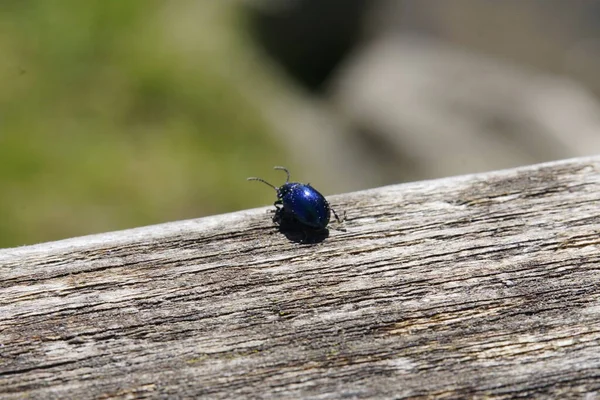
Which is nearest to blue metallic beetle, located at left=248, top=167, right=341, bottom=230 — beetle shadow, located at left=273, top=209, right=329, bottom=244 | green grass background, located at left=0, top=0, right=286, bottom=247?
beetle shadow, located at left=273, top=209, right=329, bottom=244

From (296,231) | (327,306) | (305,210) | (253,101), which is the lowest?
(327,306)

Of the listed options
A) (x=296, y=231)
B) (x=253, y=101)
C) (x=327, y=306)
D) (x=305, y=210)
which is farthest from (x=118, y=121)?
(x=327, y=306)

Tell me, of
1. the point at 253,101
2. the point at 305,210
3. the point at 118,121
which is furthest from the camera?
the point at 253,101

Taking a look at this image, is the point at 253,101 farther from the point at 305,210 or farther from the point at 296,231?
the point at 296,231

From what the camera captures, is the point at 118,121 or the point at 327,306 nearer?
the point at 327,306

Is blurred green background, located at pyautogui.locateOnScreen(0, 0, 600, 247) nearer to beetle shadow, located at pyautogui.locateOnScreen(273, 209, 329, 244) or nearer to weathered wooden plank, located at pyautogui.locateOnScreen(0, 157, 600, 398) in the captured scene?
beetle shadow, located at pyautogui.locateOnScreen(273, 209, 329, 244)

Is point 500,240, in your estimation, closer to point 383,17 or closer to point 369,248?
point 369,248
